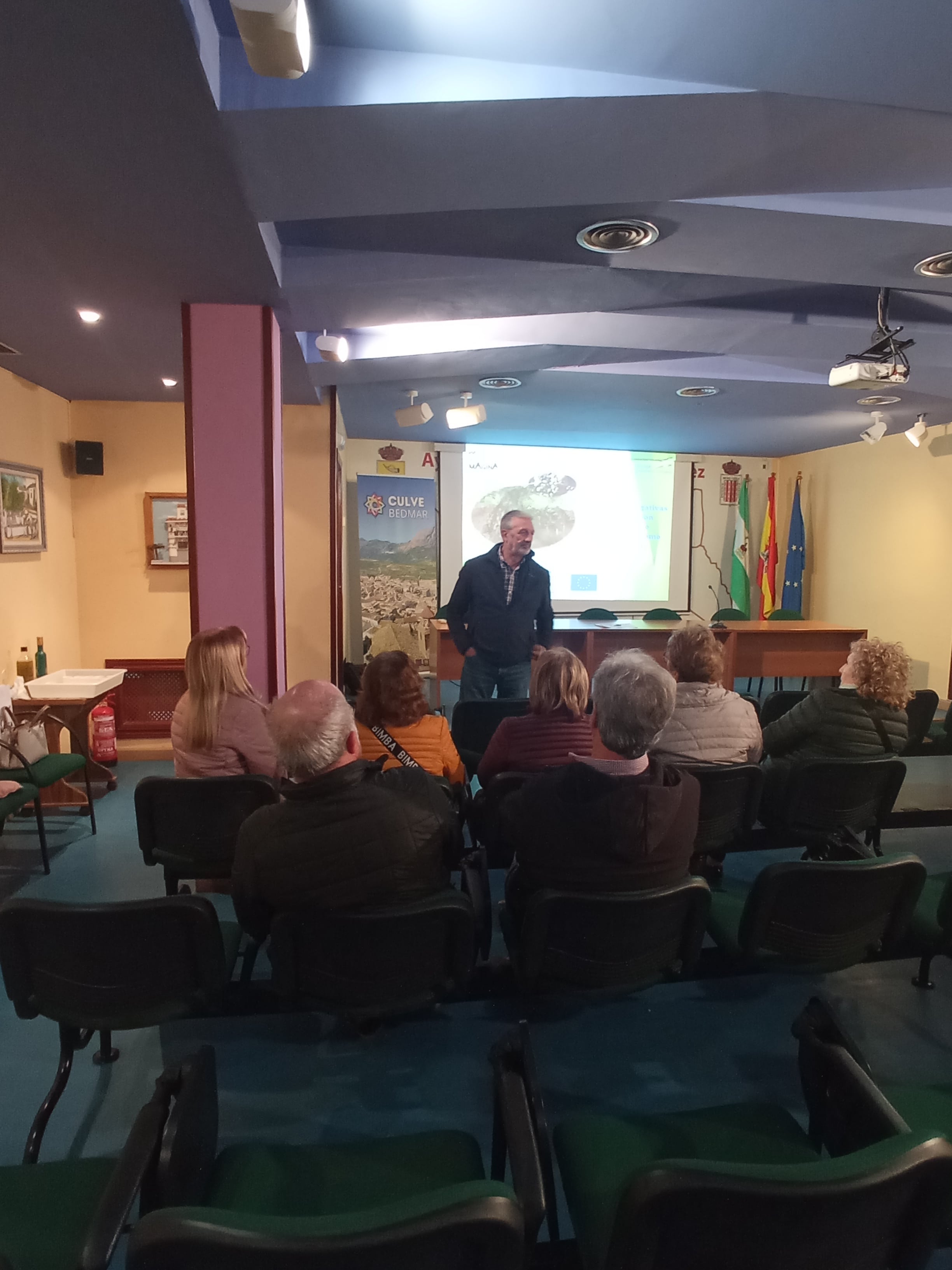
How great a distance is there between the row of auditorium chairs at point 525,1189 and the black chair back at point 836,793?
1.27m

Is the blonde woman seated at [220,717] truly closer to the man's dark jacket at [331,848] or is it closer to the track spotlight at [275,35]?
the man's dark jacket at [331,848]

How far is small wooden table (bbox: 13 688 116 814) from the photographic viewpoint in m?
3.95

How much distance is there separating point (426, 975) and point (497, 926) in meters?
1.30

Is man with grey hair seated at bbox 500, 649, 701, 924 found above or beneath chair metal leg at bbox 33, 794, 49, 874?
above

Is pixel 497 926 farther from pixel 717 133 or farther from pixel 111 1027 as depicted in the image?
pixel 717 133

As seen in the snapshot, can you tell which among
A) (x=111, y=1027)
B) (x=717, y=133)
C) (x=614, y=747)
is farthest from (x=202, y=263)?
(x=111, y=1027)

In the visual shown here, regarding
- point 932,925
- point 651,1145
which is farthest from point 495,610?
point 651,1145

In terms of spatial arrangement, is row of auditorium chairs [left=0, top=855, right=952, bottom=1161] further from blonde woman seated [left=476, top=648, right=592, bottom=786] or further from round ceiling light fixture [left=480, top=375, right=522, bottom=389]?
round ceiling light fixture [left=480, top=375, right=522, bottom=389]

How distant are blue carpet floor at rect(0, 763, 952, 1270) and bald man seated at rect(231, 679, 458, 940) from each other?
607 mm

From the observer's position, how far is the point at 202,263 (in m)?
2.68

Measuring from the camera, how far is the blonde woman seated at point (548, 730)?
8.25 feet

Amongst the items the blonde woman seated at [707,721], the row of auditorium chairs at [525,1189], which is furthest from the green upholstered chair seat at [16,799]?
the blonde woman seated at [707,721]

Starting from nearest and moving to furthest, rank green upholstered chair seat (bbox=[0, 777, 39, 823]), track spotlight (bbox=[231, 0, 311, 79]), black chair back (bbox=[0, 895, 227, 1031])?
track spotlight (bbox=[231, 0, 311, 79])
black chair back (bbox=[0, 895, 227, 1031])
green upholstered chair seat (bbox=[0, 777, 39, 823])

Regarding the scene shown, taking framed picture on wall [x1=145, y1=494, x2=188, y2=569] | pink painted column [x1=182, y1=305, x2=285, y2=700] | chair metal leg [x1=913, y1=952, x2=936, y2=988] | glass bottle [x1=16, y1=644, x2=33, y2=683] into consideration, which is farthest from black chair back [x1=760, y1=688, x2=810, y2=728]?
glass bottle [x1=16, y1=644, x2=33, y2=683]
